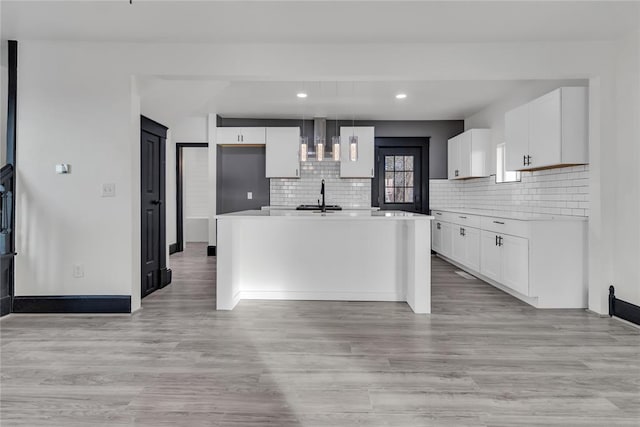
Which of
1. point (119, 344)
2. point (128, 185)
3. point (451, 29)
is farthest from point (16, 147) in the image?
point (451, 29)

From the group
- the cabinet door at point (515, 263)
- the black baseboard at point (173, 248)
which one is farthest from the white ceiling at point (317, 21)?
the black baseboard at point (173, 248)

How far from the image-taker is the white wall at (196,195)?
9148mm

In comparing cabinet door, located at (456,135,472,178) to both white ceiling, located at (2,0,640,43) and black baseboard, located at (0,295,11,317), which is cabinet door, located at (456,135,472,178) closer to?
white ceiling, located at (2,0,640,43)

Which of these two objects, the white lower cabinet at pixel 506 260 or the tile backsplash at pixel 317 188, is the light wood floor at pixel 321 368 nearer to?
the white lower cabinet at pixel 506 260

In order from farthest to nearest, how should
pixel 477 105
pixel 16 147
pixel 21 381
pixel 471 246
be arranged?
pixel 477 105 < pixel 471 246 < pixel 16 147 < pixel 21 381

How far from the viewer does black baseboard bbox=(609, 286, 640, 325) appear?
338 centimetres

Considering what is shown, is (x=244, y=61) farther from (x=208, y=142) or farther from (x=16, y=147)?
(x=208, y=142)

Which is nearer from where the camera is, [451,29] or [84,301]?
[451,29]

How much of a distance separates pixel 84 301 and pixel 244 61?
104 inches

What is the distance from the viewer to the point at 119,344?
2908 millimetres

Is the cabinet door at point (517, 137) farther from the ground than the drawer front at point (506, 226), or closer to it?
farther from the ground

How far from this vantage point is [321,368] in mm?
2488

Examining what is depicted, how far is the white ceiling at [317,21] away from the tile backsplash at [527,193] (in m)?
1.46

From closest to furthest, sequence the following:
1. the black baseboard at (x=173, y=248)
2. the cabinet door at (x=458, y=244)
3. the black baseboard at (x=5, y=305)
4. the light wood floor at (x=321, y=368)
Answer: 1. the light wood floor at (x=321, y=368)
2. the black baseboard at (x=5, y=305)
3. the cabinet door at (x=458, y=244)
4. the black baseboard at (x=173, y=248)
